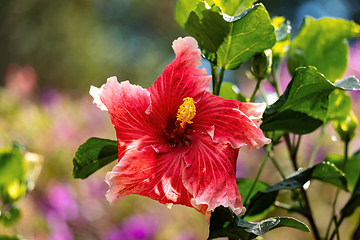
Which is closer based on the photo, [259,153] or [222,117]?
[222,117]

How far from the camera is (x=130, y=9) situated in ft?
23.0

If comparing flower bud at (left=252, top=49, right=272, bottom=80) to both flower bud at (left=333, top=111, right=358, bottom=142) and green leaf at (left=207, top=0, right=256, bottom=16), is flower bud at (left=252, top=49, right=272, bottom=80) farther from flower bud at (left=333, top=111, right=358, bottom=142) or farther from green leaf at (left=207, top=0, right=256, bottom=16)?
flower bud at (left=333, top=111, right=358, bottom=142)

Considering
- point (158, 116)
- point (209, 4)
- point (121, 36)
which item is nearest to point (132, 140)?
point (158, 116)

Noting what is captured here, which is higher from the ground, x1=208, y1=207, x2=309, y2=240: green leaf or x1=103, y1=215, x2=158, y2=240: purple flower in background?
x1=208, y1=207, x2=309, y2=240: green leaf

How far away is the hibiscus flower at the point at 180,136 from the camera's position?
1.39ft

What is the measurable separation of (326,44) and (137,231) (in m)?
1.03

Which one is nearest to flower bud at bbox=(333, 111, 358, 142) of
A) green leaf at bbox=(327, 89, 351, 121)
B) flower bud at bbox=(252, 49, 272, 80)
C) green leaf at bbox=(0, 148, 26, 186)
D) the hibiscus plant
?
green leaf at bbox=(327, 89, 351, 121)

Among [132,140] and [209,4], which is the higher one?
[209,4]

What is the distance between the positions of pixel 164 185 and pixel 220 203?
0.22ft

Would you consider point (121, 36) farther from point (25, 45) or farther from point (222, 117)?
point (222, 117)

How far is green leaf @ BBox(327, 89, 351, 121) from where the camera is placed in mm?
661

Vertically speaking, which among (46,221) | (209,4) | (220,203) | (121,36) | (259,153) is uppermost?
(209,4)

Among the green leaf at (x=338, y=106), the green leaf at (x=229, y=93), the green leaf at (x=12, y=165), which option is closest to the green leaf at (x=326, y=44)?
the green leaf at (x=338, y=106)

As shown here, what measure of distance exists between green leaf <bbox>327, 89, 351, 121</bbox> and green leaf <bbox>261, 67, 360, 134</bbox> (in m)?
0.13
